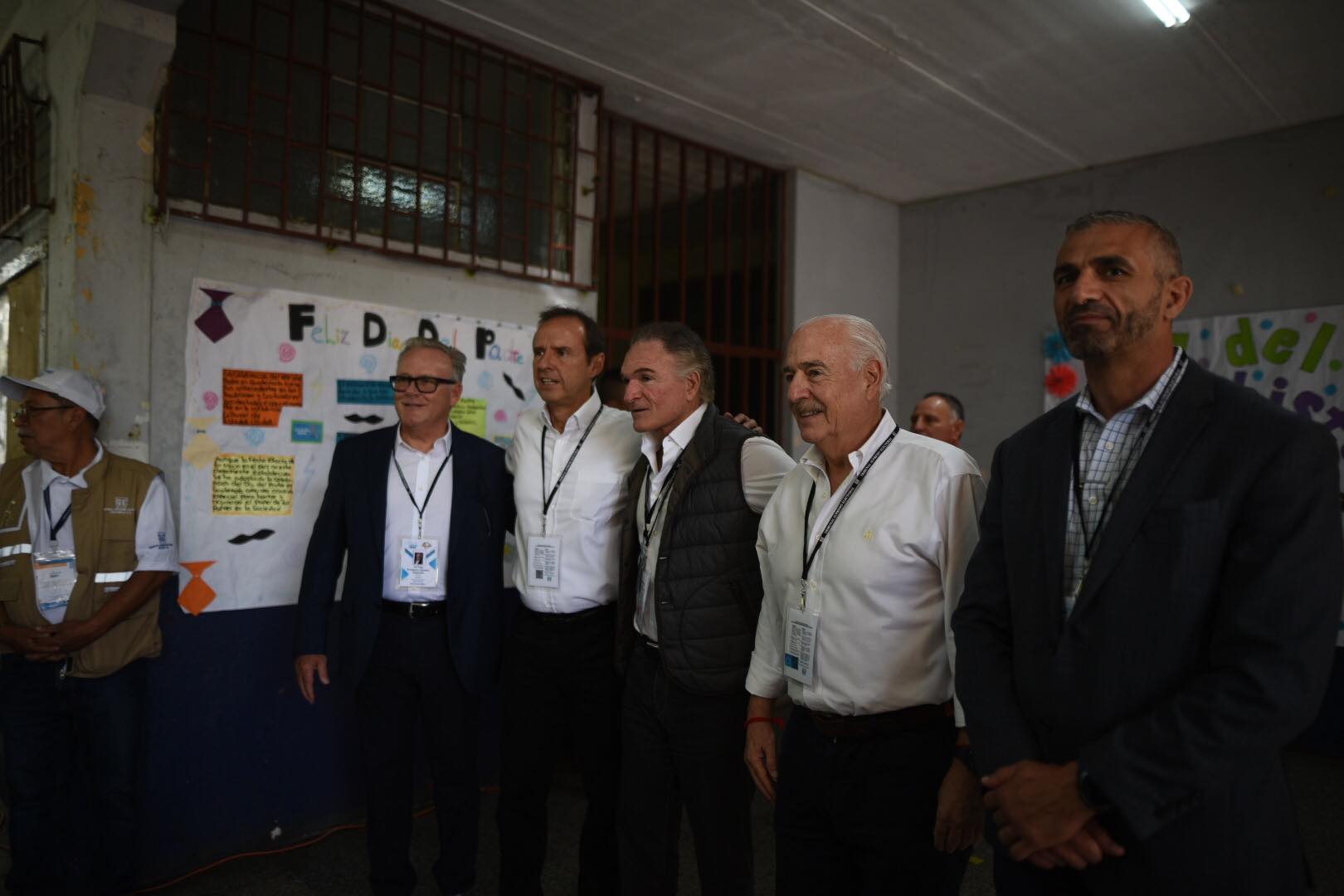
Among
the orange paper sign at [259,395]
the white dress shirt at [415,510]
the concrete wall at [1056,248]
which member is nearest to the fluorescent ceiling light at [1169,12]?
the concrete wall at [1056,248]

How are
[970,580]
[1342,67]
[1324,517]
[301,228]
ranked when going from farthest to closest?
[1342,67] < [301,228] < [970,580] < [1324,517]

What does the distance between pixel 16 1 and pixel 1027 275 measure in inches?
210

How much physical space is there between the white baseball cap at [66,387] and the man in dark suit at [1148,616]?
8.54 feet

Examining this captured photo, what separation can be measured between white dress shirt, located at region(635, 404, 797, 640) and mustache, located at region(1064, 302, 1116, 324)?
0.94 m

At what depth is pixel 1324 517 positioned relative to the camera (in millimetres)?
1149

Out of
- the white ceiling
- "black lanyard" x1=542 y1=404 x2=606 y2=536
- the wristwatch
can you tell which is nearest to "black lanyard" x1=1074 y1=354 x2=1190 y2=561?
the wristwatch

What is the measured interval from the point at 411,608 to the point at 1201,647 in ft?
6.98

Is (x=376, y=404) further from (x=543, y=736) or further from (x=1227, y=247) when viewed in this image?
(x=1227, y=247)

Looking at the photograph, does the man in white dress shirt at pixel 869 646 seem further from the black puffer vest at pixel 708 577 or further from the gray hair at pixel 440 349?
the gray hair at pixel 440 349

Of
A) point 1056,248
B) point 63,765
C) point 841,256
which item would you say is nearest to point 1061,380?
point 1056,248

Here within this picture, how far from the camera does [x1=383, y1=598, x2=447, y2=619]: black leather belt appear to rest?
2.59 meters

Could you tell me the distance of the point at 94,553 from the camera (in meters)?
2.54

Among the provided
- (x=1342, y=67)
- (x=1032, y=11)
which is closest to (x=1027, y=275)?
(x=1342, y=67)

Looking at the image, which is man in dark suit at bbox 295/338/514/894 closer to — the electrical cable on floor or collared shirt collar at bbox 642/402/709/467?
the electrical cable on floor
